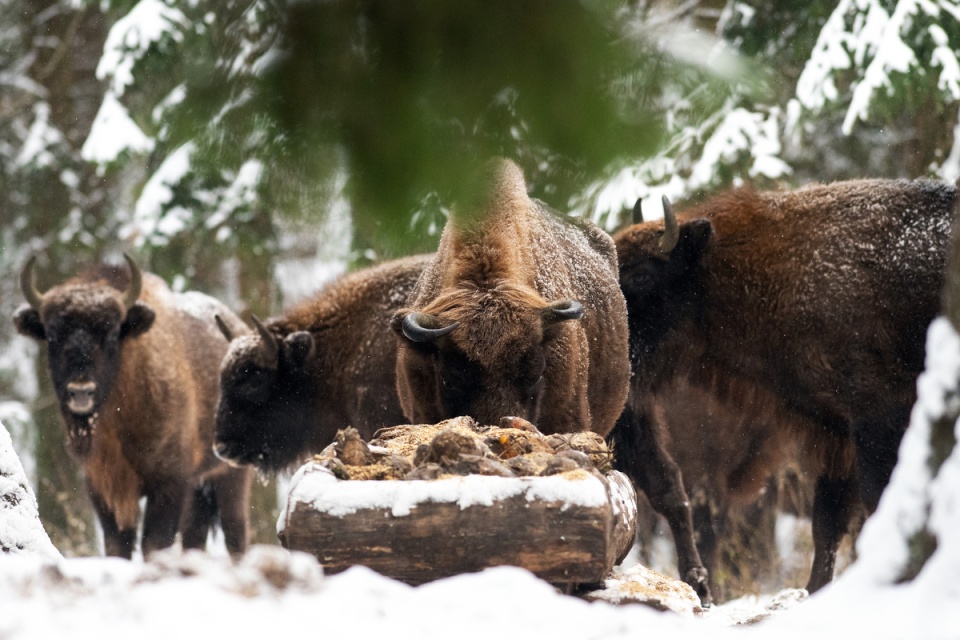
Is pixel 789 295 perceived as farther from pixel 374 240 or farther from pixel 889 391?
pixel 374 240

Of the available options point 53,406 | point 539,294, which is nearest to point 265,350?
point 539,294

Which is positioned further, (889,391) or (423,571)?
(889,391)

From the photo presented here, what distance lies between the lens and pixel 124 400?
8.57m

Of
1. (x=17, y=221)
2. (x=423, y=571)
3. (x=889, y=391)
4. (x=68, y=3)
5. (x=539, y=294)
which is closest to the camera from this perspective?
(x=423, y=571)

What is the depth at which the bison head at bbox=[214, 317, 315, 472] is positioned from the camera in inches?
297

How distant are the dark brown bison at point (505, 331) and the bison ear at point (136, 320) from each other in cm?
333

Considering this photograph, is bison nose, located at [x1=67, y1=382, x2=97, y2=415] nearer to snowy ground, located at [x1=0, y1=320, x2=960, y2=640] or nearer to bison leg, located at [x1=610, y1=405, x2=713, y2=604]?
bison leg, located at [x1=610, y1=405, x2=713, y2=604]

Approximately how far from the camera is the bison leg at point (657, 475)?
735 cm

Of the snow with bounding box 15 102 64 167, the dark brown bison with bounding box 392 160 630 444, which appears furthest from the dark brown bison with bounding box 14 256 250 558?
the snow with bounding box 15 102 64 167

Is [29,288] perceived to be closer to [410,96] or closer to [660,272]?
[660,272]

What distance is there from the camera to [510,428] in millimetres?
4371

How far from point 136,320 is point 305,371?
195 cm

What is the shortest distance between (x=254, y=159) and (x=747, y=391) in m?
5.22

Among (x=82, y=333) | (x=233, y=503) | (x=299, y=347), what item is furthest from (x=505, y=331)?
(x=233, y=503)
